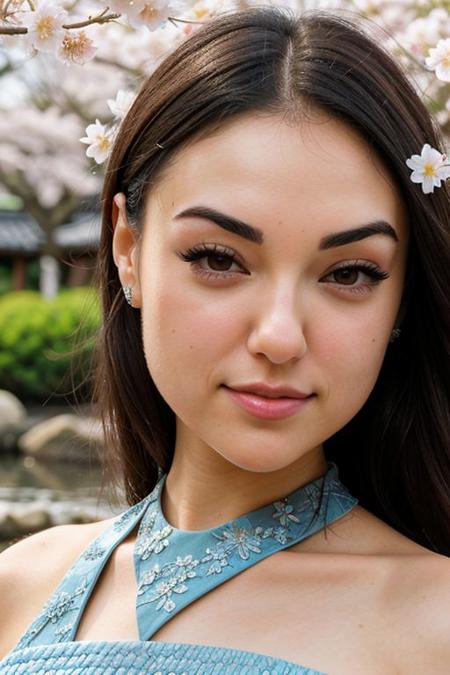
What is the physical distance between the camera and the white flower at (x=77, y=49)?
201 cm

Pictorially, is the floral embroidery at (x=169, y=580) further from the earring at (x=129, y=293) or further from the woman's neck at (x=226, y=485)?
the earring at (x=129, y=293)

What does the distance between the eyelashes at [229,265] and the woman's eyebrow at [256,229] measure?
0.04 meters

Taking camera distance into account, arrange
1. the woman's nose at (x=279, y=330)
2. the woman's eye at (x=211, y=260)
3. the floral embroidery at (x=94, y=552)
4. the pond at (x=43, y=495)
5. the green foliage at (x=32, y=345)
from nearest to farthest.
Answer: the woman's nose at (x=279, y=330)
the woman's eye at (x=211, y=260)
the floral embroidery at (x=94, y=552)
the pond at (x=43, y=495)
the green foliage at (x=32, y=345)

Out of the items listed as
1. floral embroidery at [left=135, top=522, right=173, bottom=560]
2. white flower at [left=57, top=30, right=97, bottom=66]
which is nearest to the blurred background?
white flower at [left=57, top=30, right=97, bottom=66]

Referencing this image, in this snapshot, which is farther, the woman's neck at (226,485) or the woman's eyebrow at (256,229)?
the woman's neck at (226,485)

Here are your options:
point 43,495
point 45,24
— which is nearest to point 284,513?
point 45,24

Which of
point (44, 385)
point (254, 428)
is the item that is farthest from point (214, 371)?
point (44, 385)

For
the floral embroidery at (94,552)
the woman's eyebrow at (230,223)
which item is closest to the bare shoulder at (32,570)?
the floral embroidery at (94,552)

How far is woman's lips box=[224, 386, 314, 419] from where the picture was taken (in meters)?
1.73

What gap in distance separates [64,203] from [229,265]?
2120cm

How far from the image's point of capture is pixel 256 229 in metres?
1.71

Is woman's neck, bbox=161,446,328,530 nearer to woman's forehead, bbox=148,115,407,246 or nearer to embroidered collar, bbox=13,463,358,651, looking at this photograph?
embroidered collar, bbox=13,463,358,651

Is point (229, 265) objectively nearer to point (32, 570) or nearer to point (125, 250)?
point (125, 250)

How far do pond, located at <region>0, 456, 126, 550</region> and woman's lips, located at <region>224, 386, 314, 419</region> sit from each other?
14.3 feet
